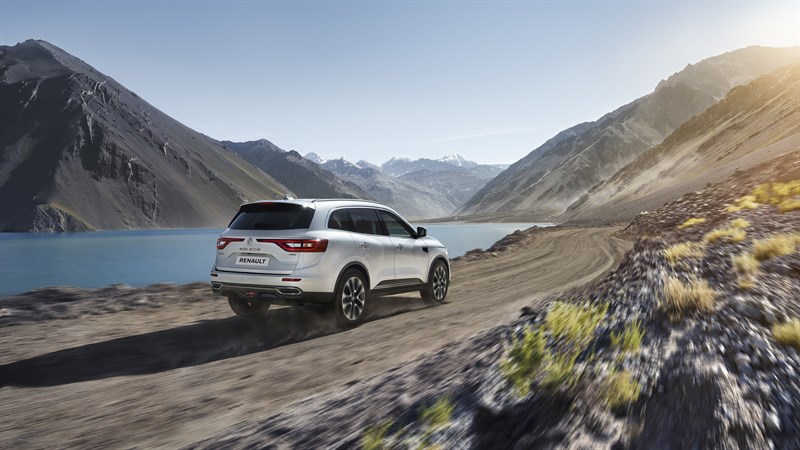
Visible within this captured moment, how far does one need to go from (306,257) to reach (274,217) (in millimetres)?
890

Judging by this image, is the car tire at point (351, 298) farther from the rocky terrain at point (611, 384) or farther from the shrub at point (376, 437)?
the shrub at point (376, 437)

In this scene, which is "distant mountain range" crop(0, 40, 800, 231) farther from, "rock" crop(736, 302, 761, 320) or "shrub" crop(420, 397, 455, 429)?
"shrub" crop(420, 397, 455, 429)

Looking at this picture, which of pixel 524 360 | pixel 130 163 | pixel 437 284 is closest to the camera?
pixel 524 360

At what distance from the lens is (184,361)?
21.4 ft

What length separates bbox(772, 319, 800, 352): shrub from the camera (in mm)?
3402

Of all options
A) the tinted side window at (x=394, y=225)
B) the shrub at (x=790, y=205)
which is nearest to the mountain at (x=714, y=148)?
the shrub at (x=790, y=205)

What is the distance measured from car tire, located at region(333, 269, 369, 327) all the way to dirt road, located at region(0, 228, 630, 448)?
255 millimetres

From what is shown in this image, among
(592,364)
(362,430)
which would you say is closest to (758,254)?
(592,364)

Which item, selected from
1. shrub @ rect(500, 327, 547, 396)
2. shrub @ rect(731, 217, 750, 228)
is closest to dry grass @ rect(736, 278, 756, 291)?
shrub @ rect(500, 327, 547, 396)

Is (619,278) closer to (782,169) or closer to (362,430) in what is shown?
(362,430)

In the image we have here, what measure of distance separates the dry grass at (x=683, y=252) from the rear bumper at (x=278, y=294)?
16.2 ft

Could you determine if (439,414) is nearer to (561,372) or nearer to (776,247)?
(561,372)

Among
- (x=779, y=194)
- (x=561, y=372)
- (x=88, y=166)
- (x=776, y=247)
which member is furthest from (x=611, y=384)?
(x=88, y=166)

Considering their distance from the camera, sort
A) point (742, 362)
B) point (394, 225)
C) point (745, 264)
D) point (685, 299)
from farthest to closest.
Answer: point (394, 225) < point (745, 264) < point (685, 299) < point (742, 362)
